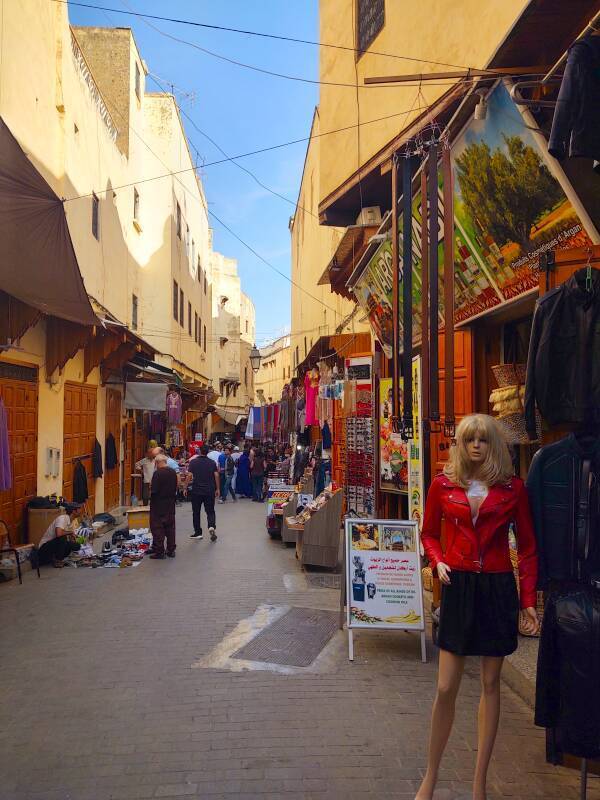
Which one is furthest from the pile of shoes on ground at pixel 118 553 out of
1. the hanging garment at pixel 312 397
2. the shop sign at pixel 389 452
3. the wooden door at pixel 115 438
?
the hanging garment at pixel 312 397

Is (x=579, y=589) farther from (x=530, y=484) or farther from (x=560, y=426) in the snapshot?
(x=560, y=426)

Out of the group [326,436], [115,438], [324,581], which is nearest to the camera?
[324,581]

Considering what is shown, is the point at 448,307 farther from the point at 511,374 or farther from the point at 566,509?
the point at 566,509

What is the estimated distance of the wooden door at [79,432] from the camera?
11.9 m

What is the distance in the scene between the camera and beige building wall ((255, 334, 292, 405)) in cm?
5338

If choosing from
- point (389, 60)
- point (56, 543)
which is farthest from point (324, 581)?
point (389, 60)

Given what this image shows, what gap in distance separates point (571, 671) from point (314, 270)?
2076 centimetres

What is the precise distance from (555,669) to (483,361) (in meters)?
4.97

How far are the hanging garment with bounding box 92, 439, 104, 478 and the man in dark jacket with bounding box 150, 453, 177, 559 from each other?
373cm

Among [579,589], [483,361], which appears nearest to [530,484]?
[579,589]

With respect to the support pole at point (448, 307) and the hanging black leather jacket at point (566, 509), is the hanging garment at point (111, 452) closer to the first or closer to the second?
the support pole at point (448, 307)

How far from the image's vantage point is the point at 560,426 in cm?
366

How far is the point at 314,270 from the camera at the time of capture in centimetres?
2289

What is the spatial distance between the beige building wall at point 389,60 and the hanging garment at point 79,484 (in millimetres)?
6930
